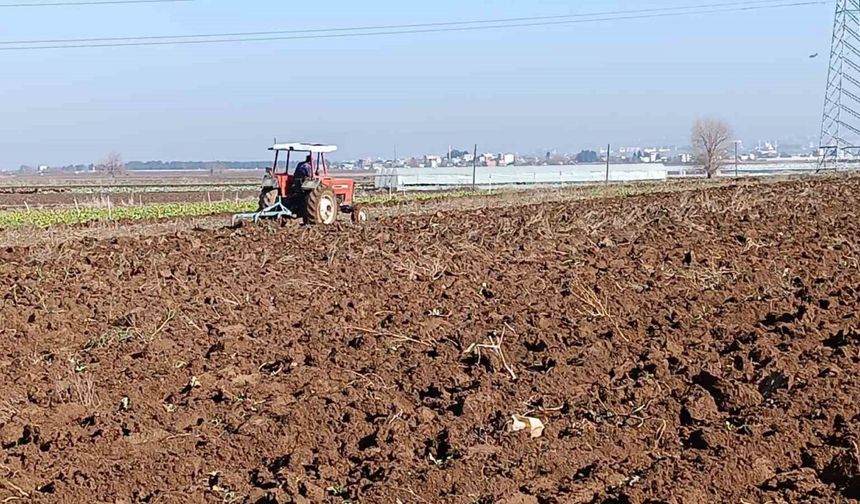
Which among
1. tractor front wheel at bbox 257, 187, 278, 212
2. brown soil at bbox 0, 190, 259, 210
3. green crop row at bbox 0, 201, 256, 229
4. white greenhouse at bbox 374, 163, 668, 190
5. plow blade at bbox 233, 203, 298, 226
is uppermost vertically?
tractor front wheel at bbox 257, 187, 278, 212

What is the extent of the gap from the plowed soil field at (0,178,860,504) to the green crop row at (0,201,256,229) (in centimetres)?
1438

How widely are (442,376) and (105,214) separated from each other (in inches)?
994

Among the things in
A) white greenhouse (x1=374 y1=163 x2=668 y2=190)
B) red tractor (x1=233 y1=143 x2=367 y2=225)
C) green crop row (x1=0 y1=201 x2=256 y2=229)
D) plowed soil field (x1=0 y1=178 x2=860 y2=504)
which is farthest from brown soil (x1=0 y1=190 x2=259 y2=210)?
plowed soil field (x1=0 y1=178 x2=860 y2=504)

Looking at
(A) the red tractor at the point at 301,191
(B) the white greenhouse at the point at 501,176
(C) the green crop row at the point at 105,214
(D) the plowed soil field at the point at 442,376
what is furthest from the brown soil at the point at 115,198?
(D) the plowed soil field at the point at 442,376

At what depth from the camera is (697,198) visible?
81.1 ft

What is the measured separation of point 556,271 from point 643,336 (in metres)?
4.02

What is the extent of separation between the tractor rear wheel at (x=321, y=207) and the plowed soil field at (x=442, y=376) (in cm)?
543

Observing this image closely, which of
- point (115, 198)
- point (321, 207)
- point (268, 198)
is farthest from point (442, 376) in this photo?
point (115, 198)

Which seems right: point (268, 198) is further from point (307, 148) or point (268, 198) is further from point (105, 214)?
point (105, 214)

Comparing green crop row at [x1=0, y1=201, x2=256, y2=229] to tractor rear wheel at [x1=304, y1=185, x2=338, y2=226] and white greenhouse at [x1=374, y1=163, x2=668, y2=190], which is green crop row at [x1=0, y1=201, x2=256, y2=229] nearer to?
tractor rear wheel at [x1=304, y1=185, x2=338, y2=226]

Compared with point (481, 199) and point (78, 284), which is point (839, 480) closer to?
point (78, 284)

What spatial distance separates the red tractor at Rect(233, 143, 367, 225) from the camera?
20.6m

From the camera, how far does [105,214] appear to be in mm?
31266

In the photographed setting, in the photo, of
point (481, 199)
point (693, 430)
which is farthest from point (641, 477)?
point (481, 199)
